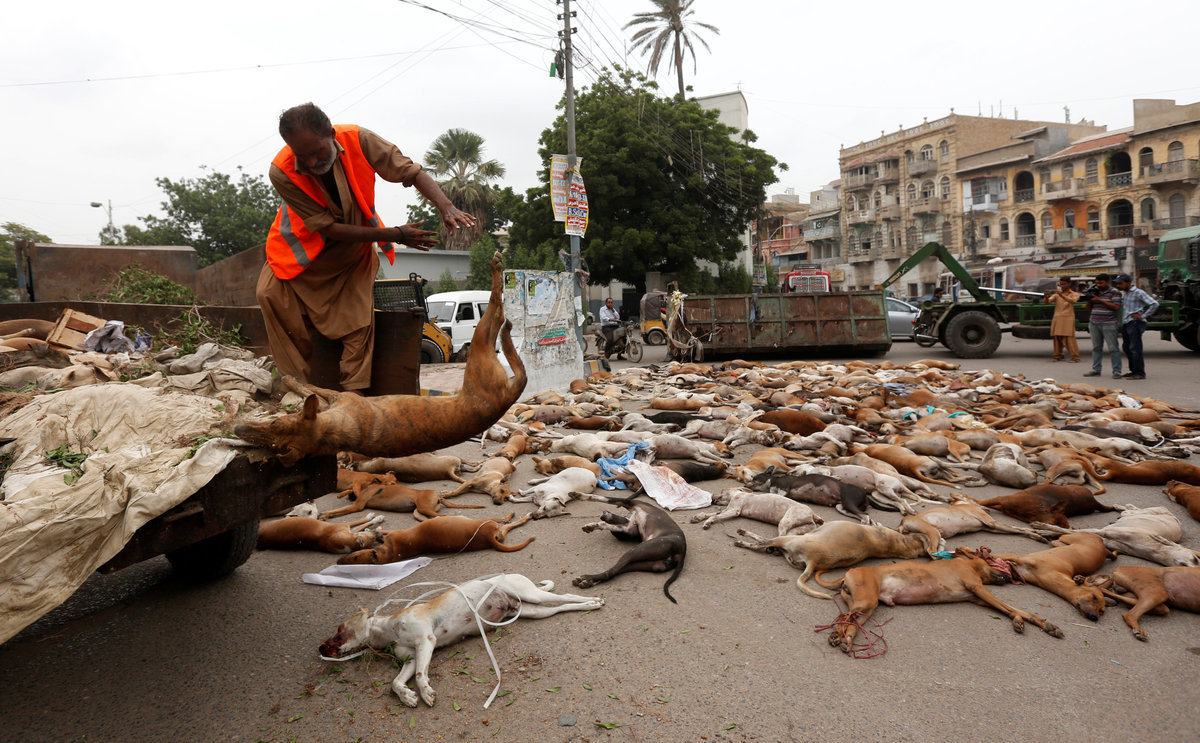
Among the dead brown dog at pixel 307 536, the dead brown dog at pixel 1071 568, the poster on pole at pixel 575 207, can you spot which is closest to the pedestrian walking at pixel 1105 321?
the poster on pole at pixel 575 207

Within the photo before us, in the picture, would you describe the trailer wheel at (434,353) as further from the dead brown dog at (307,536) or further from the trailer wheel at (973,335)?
the trailer wheel at (973,335)

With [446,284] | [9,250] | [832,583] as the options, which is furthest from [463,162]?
[832,583]

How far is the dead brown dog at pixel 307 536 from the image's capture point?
4.36 m

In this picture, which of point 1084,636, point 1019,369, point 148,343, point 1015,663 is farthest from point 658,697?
point 1019,369

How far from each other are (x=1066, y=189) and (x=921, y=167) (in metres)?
11.5

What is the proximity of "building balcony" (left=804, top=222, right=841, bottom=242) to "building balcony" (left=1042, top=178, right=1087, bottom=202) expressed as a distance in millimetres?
17570

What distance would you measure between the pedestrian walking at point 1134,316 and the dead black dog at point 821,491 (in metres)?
9.37

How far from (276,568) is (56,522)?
2.48 meters

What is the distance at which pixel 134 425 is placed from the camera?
250 centimetres

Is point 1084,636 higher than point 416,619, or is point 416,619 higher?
point 416,619

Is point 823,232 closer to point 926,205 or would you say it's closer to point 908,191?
point 908,191

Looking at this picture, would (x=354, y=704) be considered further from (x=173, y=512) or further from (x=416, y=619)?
(x=173, y=512)

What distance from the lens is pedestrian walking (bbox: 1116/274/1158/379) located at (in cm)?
1125

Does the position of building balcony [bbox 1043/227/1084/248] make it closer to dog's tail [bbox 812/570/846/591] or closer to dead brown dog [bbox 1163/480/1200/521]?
dead brown dog [bbox 1163/480/1200/521]
